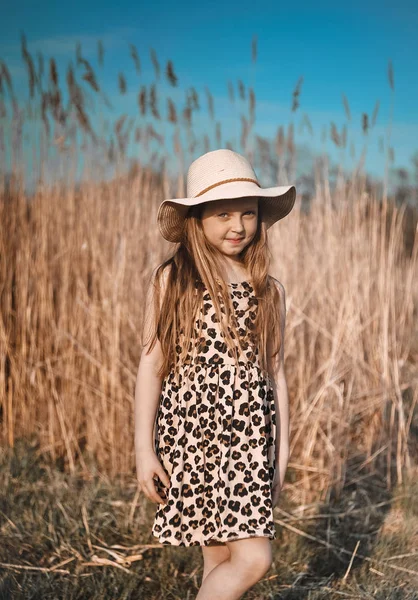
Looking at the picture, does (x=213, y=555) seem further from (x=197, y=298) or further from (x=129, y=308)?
(x=129, y=308)

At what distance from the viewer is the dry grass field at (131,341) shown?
9.58 ft

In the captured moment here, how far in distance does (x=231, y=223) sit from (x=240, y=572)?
2.73ft

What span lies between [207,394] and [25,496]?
1.54 metres

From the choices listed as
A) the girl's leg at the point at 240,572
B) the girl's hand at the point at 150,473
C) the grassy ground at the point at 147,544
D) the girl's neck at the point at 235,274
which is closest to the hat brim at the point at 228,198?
the girl's neck at the point at 235,274

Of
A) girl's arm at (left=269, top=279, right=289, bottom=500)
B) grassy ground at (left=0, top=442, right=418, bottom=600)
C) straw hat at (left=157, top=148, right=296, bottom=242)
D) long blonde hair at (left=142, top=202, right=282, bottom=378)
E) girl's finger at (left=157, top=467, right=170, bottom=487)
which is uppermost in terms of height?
straw hat at (left=157, top=148, right=296, bottom=242)

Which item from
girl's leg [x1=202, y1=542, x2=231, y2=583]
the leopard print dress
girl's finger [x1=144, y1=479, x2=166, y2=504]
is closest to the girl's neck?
the leopard print dress

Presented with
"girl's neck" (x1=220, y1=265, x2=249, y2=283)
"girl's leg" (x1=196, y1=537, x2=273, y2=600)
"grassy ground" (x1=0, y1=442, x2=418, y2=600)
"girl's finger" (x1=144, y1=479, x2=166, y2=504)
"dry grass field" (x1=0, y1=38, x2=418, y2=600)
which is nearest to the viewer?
"girl's leg" (x1=196, y1=537, x2=273, y2=600)

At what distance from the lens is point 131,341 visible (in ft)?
10.5

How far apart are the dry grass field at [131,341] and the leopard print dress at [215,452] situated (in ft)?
3.48

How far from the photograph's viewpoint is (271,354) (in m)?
1.79

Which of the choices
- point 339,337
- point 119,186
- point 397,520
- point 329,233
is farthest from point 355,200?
point 397,520

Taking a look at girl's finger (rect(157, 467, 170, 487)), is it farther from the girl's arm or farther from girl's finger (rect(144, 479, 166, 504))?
the girl's arm

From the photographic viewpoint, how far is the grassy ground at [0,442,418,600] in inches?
87.5

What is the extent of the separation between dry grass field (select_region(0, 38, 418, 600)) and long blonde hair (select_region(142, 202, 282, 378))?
1.16m
